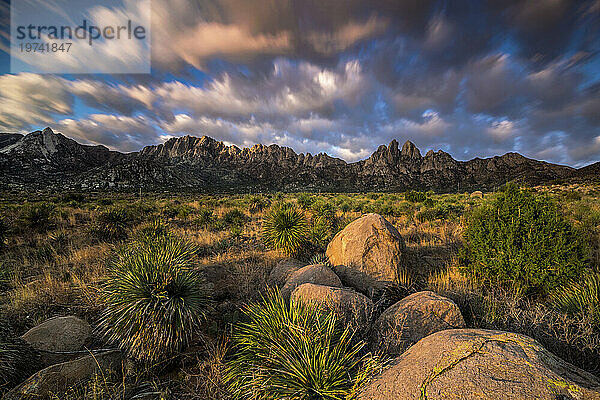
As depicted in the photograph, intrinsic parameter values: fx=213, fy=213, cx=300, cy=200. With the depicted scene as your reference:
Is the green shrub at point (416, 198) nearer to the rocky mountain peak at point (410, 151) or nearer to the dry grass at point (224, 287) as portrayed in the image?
the dry grass at point (224, 287)

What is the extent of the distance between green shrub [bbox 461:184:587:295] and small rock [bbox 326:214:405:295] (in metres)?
1.88

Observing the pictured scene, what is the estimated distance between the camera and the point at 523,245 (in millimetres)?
4902

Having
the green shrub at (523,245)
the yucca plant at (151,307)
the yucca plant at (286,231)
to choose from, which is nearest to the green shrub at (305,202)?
the yucca plant at (286,231)

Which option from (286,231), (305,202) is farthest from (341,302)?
(305,202)

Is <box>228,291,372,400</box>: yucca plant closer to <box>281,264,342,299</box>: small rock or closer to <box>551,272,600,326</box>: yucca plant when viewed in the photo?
<box>281,264,342,299</box>: small rock

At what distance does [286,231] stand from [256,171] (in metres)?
102

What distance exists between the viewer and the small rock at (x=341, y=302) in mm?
3490

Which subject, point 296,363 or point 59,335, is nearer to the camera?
point 296,363

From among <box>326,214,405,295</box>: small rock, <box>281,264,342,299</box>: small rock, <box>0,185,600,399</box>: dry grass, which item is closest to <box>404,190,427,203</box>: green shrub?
<box>0,185,600,399</box>: dry grass

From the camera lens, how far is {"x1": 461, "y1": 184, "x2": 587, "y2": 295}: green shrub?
451cm

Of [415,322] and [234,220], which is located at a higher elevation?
[234,220]

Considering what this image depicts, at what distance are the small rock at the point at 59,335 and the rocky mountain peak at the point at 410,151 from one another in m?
128

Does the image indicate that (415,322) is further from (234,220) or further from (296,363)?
(234,220)

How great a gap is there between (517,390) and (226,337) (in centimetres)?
396
